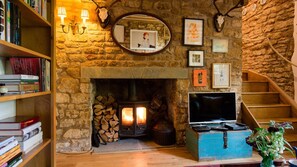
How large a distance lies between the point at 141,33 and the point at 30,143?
2.19 m

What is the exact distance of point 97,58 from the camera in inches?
120

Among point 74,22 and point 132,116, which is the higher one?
point 74,22

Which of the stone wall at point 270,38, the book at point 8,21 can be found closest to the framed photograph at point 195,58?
the stone wall at point 270,38

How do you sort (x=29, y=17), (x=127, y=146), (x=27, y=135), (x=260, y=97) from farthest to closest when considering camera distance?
(x=260, y=97), (x=127, y=146), (x=29, y=17), (x=27, y=135)

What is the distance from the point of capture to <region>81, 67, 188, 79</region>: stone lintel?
3.00 metres

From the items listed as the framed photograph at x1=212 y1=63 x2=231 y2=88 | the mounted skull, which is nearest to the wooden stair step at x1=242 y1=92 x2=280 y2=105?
the framed photograph at x1=212 y1=63 x2=231 y2=88

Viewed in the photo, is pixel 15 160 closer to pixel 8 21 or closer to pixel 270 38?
pixel 8 21

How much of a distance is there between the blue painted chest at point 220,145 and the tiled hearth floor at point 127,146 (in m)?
0.76

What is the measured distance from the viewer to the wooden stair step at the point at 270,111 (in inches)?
136

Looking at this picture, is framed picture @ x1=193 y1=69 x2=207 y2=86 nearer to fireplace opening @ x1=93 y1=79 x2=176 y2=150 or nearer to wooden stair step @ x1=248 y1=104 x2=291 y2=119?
fireplace opening @ x1=93 y1=79 x2=176 y2=150

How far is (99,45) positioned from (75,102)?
3.09ft

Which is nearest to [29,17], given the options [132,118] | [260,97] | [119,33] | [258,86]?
[119,33]

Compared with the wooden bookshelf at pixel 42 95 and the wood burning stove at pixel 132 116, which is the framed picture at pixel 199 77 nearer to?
the wood burning stove at pixel 132 116

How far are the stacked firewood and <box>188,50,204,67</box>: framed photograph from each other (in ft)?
5.08
